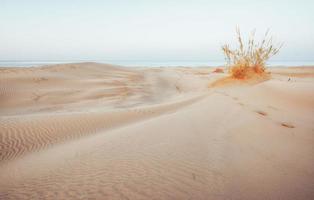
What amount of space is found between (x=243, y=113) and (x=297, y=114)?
92 centimetres

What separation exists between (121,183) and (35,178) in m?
0.81

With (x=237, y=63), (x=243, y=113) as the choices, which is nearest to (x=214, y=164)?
(x=243, y=113)

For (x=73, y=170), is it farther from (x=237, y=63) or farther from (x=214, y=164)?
(x=237, y=63)

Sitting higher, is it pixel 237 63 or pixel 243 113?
pixel 237 63

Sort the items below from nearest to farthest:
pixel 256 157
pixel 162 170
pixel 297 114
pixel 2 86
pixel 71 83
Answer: pixel 162 170
pixel 256 157
pixel 297 114
pixel 2 86
pixel 71 83

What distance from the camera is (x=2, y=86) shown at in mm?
7336

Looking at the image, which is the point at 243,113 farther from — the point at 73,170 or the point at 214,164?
the point at 73,170

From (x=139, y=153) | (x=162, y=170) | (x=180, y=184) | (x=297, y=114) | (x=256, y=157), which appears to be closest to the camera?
(x=180, y=184)

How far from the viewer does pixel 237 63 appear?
7906mm

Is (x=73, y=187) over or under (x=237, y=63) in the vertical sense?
under

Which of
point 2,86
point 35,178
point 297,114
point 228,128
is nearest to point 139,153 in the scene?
point 35,178

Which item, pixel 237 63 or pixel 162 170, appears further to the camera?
pixel 237 63

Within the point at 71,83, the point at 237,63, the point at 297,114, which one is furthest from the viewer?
the point at 71,83

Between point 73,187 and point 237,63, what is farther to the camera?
point 237,63
